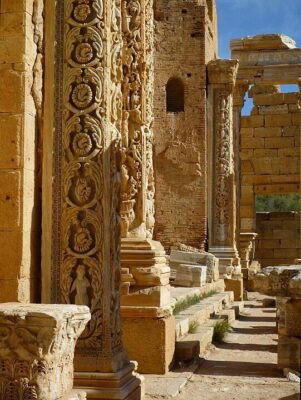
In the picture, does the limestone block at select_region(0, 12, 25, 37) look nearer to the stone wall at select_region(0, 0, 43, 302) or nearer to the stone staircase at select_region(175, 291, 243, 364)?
the stone wall at select_region(0, 0, 43, 302)

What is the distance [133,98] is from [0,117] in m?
2.08

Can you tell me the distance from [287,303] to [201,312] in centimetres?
272

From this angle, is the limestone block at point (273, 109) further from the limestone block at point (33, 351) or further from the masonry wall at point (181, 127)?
the limestone block at point (33, 351)

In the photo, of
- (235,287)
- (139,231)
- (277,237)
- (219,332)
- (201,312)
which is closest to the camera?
(139,231)

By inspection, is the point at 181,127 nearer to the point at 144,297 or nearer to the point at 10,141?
the point at 144,297

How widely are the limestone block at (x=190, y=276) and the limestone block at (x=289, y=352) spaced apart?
5.75 meters

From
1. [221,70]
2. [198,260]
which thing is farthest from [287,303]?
[221,70]

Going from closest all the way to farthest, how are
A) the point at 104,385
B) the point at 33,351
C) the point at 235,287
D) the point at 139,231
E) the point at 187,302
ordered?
the point at 33,351 < the point at 104,385 < the point at 139,231 < the point at 187,302 < the point at 235,287

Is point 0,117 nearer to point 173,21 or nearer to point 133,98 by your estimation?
point 133,98

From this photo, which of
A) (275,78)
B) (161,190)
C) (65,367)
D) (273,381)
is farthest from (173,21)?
(65,367)

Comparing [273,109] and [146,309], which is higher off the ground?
[273,109]

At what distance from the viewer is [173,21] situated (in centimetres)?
1825

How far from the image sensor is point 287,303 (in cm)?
748

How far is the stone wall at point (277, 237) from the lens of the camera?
25.9 metres
